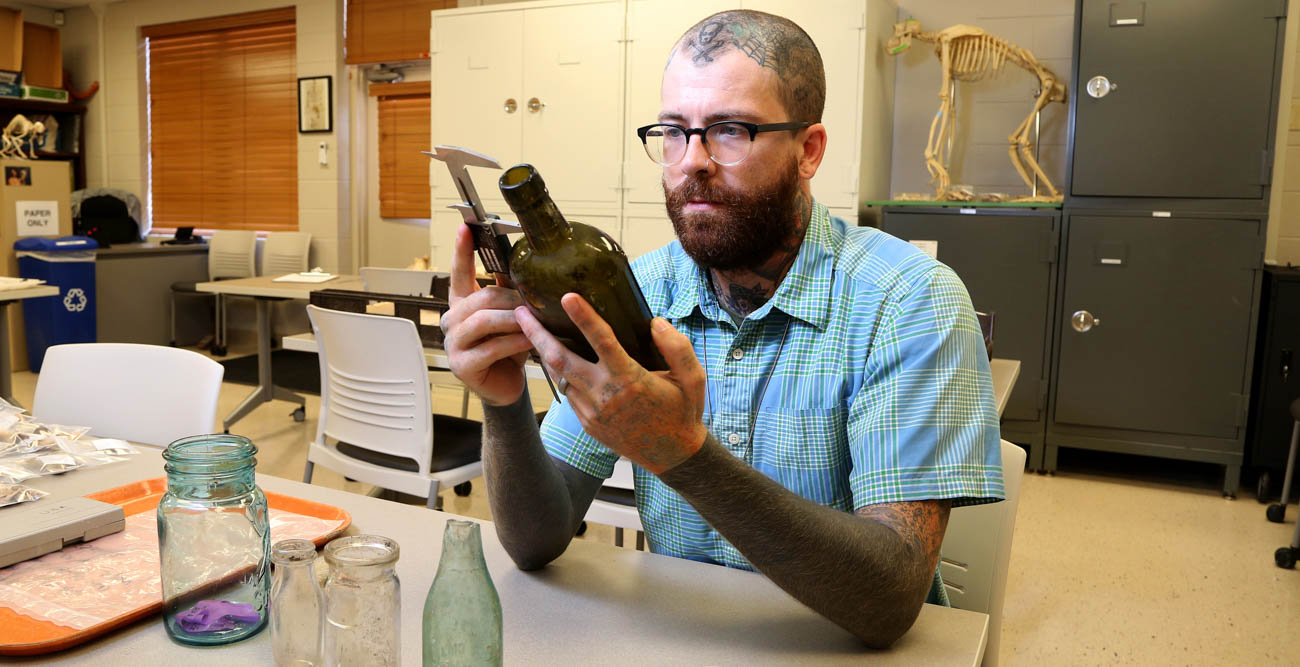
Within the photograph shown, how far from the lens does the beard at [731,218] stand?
1.17m

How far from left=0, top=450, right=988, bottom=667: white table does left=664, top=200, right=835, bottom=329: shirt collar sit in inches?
13.0

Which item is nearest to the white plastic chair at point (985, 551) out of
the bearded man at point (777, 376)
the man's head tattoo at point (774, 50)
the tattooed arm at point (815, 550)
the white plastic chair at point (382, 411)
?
the bearded man at point (777, 376)

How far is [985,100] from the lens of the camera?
4.73m

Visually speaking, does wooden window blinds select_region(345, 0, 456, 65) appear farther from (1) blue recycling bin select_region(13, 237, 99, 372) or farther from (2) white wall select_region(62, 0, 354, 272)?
(1) blue recycling bin select_region(13, 237, 99, 372)

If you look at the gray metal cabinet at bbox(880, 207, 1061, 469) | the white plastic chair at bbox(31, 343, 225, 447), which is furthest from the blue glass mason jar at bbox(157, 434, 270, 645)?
the gray metal cabinet at bbox(880, 207, 1061, 469)

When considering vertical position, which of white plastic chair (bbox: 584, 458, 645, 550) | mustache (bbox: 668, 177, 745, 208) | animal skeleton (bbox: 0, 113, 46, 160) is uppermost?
animal skeleton (bbox: 0, 113, 46, 160)

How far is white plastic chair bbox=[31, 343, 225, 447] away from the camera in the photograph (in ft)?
5.90

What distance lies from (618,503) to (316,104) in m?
5.40

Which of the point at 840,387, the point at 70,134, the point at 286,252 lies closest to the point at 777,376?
the point at 840,387

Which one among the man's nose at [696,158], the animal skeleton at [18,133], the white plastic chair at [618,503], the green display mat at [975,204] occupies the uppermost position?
the animal skeleton at [18,133]

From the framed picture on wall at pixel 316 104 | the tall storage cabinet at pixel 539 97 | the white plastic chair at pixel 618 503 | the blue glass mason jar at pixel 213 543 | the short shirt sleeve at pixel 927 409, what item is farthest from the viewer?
the framed picture on wall at pixel 316 104

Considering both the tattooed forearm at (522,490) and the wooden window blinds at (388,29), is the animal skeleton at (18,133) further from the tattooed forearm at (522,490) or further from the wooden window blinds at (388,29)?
the tattooed forearm at (522,490)

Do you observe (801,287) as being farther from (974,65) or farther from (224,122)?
(224,122)

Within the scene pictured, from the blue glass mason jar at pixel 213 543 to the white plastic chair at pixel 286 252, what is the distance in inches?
249
